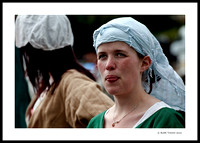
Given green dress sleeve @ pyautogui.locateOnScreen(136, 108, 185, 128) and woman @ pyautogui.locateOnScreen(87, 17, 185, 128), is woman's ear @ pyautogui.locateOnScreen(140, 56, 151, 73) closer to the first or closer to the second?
woman @ pyautogui.locateOnScreen(87, 17, 185, 128)

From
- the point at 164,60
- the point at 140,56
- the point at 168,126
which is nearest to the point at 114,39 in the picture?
the point at 140,56

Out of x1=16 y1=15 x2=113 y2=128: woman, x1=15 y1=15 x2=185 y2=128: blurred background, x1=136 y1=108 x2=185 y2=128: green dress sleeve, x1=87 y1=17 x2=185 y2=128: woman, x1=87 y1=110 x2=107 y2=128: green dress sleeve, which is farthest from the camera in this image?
x1=15 y1=15 x2=185 y2=128: blurred background

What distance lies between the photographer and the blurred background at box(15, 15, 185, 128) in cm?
278

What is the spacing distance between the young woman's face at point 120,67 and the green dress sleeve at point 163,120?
23cm

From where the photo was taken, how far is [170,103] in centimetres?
220

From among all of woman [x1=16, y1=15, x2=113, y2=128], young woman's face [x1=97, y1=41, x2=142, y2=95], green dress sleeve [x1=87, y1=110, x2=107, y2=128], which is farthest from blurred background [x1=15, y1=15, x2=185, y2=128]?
young woman's face [x1=97, y1=41, x2=142, y2=95]

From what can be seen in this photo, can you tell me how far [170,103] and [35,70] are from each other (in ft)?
4.08

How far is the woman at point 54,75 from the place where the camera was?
7.90 ft

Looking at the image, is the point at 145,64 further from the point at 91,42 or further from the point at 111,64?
→ the point at 91,42

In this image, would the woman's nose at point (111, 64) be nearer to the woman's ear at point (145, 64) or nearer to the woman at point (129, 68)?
the woman at point (129, 68)

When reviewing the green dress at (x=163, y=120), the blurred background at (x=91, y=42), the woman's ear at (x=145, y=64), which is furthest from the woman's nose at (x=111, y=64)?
the blurred background at (x=91, y=42)

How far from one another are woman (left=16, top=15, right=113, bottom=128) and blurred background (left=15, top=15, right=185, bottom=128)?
18cm

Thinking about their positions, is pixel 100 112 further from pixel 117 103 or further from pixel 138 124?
pixel 138 124

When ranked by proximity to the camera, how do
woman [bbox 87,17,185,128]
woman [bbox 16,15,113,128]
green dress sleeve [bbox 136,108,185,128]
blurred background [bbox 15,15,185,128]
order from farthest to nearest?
1. blurred background [bbox 15,15,185,128]
2. woman [bbox 16,15,113,128]
3. woman [bbox 87,17,185,128]
4. green dress sleeve [bbox 136,108,185,128]
